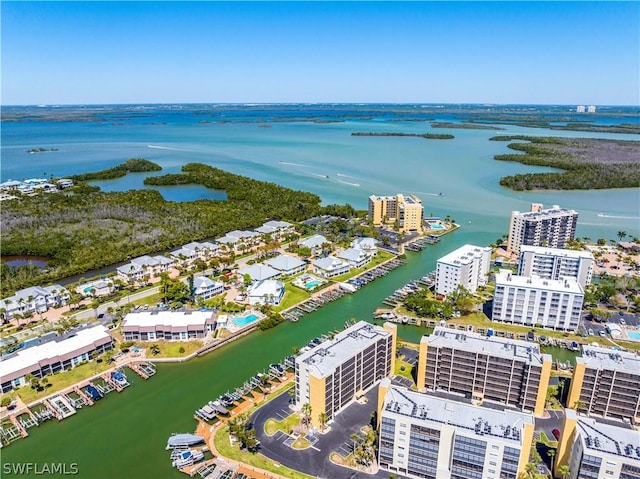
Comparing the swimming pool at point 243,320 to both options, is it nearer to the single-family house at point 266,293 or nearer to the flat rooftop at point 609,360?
the single-family house at point 266,293

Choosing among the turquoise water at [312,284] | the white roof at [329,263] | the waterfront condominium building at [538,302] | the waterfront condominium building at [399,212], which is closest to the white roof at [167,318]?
the turquoise water at [312,284]

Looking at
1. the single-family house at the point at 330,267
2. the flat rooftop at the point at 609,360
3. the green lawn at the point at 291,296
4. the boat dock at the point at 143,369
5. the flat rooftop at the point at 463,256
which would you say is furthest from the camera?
the single-family house at the point at 330,267

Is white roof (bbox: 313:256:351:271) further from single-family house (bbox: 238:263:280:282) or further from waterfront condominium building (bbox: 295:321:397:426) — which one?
waterfront condominium building (bbox: 295:321:397:426)

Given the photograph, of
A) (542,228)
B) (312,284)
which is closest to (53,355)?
(312,284)

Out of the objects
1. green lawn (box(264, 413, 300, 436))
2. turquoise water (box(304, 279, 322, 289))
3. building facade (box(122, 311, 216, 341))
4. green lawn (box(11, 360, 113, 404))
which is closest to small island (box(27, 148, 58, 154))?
building facade (box(122, 311, 216, 341))

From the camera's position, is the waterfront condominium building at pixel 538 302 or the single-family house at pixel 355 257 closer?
the waterfront condominium building at pixel 538 302

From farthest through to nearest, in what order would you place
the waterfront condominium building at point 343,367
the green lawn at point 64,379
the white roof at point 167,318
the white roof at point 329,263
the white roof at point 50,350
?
1. the white roof at point 329,263
2. the white roof at point 167,318
3. the white roof at point 50,350
4. the green lawn at point 64,379
5. the waterfront condominium building at point 343,367
